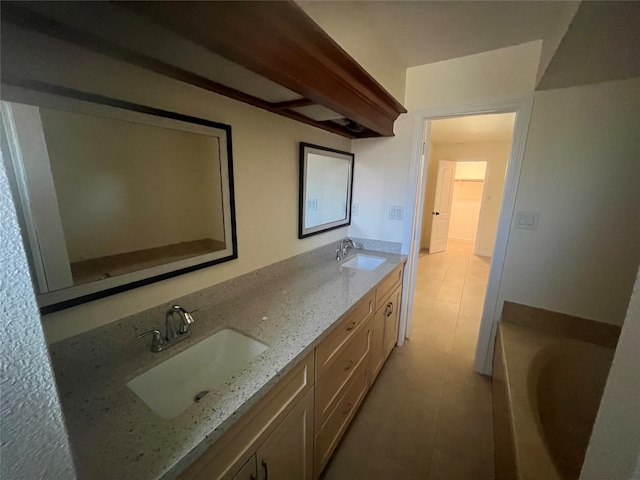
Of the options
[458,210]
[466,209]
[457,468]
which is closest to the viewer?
[457,468]

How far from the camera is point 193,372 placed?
40.3 inches

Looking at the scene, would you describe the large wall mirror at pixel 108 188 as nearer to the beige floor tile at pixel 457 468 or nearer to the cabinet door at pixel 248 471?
the cabinet door at pixel 248 471

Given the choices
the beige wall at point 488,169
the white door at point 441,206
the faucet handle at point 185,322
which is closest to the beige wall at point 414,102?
the faucet handle at point 185,322

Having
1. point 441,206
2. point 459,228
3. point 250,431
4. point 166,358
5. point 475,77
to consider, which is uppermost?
point 475,77

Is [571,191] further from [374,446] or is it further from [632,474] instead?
[374,446]

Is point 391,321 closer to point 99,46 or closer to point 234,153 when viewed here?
point 234,153

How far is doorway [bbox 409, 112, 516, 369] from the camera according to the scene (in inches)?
106

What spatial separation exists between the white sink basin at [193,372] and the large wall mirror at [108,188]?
0.31 metres

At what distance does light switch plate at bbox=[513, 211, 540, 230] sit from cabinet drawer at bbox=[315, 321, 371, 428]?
124 centimetres

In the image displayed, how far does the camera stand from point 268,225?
5.04 feet

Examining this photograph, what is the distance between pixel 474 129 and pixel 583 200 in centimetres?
274

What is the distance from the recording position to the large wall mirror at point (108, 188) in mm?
730

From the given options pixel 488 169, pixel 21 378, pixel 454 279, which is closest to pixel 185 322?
pixel 21 378

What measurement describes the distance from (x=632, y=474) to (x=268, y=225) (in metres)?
1.43
